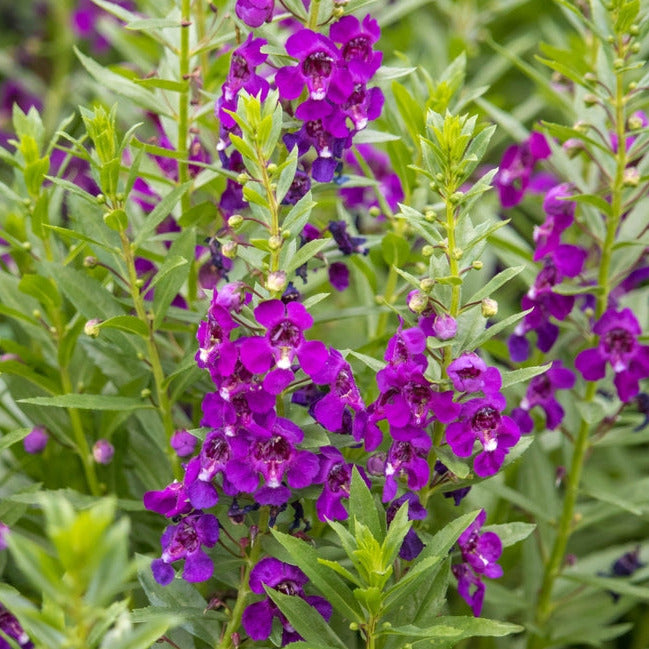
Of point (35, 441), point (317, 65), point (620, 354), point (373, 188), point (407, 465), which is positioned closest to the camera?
point (407, 465)

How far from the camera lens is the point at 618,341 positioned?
230 centimetres

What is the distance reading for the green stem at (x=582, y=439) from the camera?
229 centimetres

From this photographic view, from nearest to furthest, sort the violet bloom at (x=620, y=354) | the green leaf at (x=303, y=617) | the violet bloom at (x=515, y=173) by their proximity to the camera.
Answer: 1. the green leaf at (x=303, y=617)
2. the violet bloom at (x=620, y=354)
3. the violet bloom at (x=515, y=173)

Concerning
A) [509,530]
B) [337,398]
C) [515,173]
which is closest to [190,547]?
[337,398]

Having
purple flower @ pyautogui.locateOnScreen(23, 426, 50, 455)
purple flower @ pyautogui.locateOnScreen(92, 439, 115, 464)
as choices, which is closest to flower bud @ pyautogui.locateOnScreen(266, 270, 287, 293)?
purple flower @ pyautogui.locateOnScreen(92, 439, 115, 464)

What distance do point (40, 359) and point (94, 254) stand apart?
0.32 metres

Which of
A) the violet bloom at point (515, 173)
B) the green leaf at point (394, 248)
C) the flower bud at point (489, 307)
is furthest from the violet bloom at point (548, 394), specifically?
the flower bud at point (489, 307)

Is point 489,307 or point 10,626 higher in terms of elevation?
point 489,307

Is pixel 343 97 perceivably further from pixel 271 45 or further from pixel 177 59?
pixel 177 59

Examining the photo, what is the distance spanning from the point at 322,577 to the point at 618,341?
980mm

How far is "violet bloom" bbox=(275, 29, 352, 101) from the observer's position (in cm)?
190

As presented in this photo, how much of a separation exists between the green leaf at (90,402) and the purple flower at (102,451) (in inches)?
7.2

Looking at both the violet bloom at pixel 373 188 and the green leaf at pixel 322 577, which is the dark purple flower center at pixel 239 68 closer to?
the violet bloom at pixel 373 188

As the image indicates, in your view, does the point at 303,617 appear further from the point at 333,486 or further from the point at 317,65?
the point at 317,65
